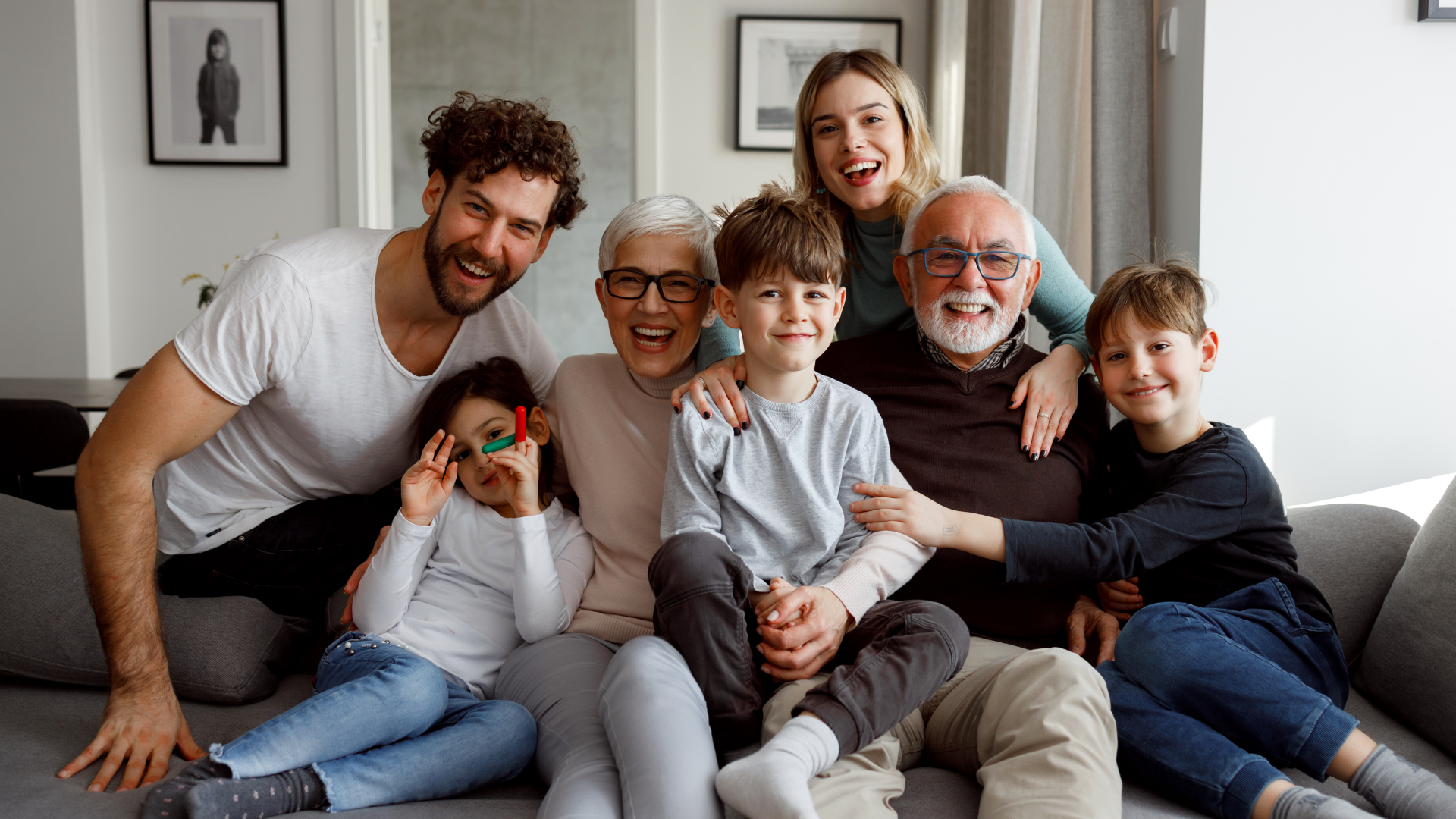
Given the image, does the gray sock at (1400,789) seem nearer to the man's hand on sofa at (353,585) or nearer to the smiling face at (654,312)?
the smiling face at (654,312)

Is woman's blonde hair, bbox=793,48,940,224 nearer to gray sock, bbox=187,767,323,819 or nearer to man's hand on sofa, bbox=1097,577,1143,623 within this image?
man's hand on sofa, bbox=1097,577,1143,623

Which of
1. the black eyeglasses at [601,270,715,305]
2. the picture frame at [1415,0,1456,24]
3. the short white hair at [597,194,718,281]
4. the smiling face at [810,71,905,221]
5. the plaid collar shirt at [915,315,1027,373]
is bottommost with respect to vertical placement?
the plaid collar shirt at [915,315,1027,373]

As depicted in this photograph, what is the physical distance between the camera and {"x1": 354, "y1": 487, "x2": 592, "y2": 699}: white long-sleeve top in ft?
4.90

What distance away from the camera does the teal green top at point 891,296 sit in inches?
73.8

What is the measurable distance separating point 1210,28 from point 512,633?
1.96 metres

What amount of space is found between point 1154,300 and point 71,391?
3211 millimetres

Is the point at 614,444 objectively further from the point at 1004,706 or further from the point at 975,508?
the point at 1004,706

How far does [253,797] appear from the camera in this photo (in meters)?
1.15

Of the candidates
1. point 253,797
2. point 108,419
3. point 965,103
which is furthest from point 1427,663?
point 965,103

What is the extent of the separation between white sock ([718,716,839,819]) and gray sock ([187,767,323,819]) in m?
0.53

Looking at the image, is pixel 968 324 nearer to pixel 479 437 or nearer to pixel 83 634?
pixel 479 437

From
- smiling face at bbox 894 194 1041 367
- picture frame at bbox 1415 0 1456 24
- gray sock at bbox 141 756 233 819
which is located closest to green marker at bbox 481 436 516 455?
gray sock at bbox 141 756 233 819

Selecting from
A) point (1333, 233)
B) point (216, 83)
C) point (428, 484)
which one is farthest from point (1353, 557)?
point (216, 83)

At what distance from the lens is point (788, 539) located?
1.47 m
